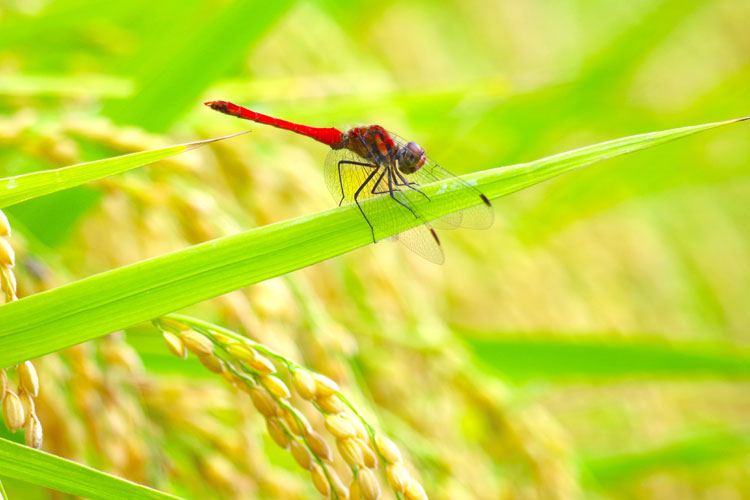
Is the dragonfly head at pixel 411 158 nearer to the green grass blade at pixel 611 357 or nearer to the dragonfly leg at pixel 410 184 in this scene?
the dragonfly leg at pixel 410 184

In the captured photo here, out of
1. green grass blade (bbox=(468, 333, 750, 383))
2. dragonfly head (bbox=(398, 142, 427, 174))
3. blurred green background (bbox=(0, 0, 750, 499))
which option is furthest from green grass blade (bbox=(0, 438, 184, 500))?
green grass blade (bbox=(468, 333, 750, 383))

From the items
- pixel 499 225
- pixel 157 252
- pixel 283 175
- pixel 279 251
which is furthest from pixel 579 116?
pixel 279 251

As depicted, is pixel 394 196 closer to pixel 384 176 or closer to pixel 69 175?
pixel 384 176

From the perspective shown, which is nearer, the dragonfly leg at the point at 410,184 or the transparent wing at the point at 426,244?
the dragonfly leg at the point at 410,184

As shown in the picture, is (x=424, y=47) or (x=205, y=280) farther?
(x=424, y=47)

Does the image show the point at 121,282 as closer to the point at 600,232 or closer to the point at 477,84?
the point at 477,84

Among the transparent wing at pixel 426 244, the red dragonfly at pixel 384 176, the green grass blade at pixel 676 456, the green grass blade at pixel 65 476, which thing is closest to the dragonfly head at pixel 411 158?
the red dragonfly at pixel 384 176
